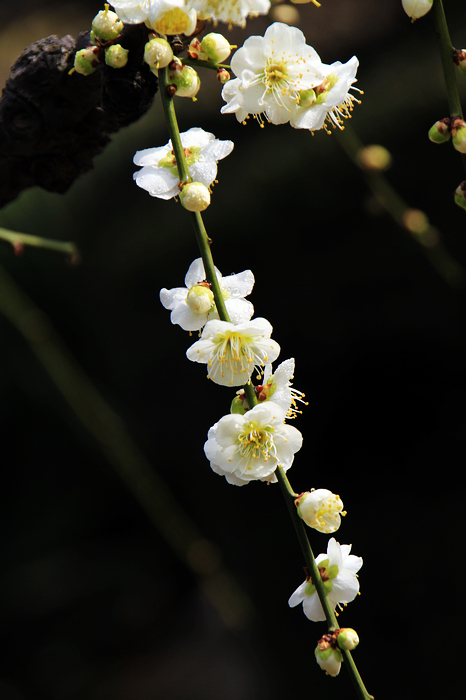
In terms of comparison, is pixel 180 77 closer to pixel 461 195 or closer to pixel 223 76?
pixel 223 76

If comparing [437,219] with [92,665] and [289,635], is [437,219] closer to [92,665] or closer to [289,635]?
[289,635]

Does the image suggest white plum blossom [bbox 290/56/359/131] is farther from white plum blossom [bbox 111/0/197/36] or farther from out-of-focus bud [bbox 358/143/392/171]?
out-of-focus bud [bbox 358/143/392/171]

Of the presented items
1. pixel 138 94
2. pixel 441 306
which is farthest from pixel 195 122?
pixel 138 94

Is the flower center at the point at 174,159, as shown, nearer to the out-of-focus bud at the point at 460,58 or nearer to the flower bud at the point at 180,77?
the flower bud at the point at 180,77

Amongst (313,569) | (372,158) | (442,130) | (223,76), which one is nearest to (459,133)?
(442,130)

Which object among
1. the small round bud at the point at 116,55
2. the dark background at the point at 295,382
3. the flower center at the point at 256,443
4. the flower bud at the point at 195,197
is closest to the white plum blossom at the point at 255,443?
the flower center at the point at 256,443

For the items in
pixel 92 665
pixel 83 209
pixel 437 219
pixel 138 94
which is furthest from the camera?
pixel 92 665
